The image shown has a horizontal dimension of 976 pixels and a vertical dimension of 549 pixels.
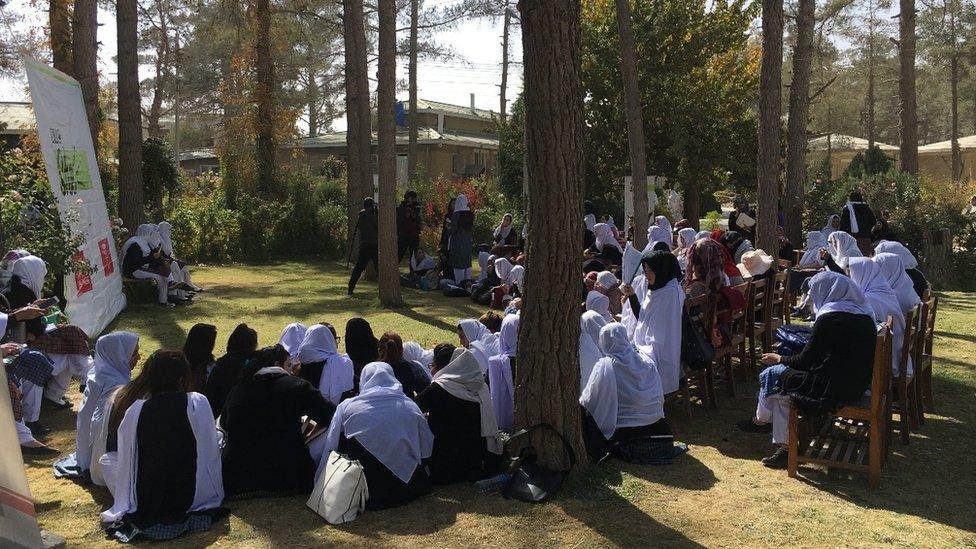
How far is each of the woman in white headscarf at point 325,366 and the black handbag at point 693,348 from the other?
2.72 m

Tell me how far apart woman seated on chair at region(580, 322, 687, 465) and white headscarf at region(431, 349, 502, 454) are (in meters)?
0.79

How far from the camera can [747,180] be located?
2209cm

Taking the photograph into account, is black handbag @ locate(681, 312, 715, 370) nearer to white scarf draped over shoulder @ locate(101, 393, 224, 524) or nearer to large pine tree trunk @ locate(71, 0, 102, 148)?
white scarf draped over shoulder @ locate(101, 393, 224, 524)

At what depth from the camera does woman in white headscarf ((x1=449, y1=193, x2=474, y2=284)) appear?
48.8 feet

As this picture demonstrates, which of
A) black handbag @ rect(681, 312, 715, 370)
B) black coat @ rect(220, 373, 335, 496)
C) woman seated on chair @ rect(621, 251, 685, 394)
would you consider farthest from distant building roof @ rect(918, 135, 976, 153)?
black coat @ rect(220, 373, 335, 496)

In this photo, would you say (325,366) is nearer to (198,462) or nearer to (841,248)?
(198,462)

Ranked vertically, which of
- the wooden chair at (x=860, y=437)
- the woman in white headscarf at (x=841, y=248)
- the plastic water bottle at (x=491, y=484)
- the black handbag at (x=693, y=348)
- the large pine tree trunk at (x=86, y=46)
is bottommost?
the plastic water bottle at (x=491, y=484)

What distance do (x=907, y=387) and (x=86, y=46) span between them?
12991 millimetres

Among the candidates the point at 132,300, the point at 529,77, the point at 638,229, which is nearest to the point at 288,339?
the point at 529,77

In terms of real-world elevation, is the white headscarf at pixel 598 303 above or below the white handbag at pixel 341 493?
above

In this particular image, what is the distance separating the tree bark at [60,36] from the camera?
1630 centimetres

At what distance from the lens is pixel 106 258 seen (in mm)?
11750

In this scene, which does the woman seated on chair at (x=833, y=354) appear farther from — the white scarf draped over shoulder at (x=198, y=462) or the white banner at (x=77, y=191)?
the white banner at (x=77, y=191)

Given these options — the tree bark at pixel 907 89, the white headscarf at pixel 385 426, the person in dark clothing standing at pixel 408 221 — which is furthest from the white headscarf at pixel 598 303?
the tree bark at pixel 907 89
